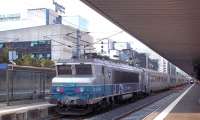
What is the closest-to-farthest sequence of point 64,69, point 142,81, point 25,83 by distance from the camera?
point 64,69
point 25,83
point 142,81

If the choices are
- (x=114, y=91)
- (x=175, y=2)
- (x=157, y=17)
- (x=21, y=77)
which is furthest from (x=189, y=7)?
(x=21, y=77)

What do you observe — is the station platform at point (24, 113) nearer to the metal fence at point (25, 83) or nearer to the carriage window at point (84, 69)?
the carriage window at point (84, 69)

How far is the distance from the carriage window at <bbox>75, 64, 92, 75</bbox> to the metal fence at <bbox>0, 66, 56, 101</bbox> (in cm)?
386

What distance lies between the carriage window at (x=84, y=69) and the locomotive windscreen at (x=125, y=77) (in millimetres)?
4631

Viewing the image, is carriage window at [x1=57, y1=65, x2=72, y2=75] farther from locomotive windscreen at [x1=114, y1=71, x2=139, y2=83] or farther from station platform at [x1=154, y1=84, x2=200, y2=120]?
station platform at [x1=154, y1=84, x2=200, y2=120]

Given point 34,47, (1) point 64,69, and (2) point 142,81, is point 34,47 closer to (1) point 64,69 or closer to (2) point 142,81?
(2) point 142,81

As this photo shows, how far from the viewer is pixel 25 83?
28.2 m

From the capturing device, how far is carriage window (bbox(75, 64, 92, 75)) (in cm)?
2433

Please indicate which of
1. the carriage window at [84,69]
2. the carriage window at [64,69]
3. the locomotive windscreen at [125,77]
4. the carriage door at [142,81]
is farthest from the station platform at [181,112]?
the carriage door at [142,81]

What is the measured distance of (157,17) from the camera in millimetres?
25438

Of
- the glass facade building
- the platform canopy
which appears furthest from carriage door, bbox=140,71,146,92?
the glass facade building

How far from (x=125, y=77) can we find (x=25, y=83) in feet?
24.4

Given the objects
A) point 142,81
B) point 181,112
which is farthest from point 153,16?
point 142,81

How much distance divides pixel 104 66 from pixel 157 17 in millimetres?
3908
